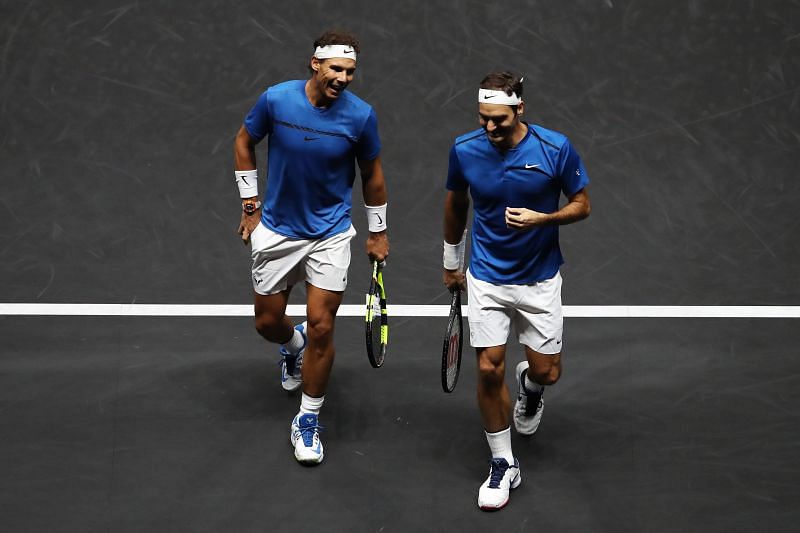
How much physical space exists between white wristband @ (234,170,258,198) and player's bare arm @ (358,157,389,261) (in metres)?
0.55

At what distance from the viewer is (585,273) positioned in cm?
903

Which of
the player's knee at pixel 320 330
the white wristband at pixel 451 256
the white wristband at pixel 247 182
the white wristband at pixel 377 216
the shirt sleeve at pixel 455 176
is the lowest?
the player's knee at pixel 320 330

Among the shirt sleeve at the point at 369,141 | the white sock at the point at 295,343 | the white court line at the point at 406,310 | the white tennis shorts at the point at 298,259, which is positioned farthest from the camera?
the white court line at the point at 406,310

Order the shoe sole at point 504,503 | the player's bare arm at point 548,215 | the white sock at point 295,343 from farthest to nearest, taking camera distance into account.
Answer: the white sock at point 295,343, the shoe sole at point 504,503, the player's bare arm at point 548,215

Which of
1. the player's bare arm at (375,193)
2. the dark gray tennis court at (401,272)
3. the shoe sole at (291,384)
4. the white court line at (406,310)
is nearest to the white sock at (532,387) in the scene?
the dark gray tennis court at (401,272)

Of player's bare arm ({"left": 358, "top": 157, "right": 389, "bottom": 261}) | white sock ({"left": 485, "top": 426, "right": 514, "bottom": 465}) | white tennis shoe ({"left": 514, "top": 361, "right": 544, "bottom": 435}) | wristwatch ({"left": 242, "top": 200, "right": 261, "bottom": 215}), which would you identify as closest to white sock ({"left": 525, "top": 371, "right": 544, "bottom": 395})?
white tennis shoe ({"left": 514, "top": 361, "right": 544, "bottom": 435})

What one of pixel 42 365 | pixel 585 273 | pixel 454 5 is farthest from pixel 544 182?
pixel 454 5

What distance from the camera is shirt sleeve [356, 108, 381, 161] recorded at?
6988 mm

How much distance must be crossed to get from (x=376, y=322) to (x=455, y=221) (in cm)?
85

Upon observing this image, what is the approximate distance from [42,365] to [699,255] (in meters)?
4.25

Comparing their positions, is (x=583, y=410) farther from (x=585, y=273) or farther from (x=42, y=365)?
(x=42, y=365)

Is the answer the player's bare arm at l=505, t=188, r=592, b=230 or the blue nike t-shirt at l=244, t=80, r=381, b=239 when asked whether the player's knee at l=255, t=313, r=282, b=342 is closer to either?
the blue nike t-shirt at l=244, t=80, r=381, b=239

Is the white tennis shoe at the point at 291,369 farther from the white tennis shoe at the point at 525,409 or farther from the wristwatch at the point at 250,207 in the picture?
the white tennis shoe at the point at 525,409

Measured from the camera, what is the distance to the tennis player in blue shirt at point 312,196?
693 cm
